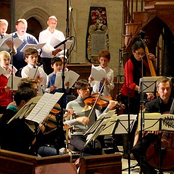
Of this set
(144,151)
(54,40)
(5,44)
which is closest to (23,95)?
(144,151)

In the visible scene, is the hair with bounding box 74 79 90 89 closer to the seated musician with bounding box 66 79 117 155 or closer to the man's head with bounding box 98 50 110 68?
the seated musician with bounding box 66 79 117 155

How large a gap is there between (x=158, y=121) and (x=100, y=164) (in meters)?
1.69

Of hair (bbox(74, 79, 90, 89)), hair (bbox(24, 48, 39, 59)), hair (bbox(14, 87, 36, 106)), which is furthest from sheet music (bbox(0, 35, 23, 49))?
hair (bbox(14, 87, 36, 106))

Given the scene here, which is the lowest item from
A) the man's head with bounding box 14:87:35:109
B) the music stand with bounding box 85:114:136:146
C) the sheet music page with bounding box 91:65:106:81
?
the music stand with bounding box 85:114:136:146

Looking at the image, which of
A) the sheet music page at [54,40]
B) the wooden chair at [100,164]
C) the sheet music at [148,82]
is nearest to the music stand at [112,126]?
the sheet music at [148,82]

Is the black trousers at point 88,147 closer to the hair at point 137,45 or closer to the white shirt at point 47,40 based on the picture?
the hair at point 137,45

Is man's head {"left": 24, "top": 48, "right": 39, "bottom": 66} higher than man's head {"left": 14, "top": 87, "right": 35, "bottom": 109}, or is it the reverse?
man's head {"left": 24, "top": 48, "right": 39, "bottom": 66}

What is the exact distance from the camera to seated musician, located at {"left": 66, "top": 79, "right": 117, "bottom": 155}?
5.49m

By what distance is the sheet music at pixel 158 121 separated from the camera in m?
4.82

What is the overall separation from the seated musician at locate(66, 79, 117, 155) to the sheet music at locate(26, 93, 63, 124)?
1032 millimetres

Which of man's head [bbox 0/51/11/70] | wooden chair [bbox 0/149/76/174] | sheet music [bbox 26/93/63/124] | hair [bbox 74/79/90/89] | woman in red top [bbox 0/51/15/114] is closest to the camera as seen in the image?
wooden chair [bbox 0/149/76/174]

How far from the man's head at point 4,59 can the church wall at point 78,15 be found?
4503mm

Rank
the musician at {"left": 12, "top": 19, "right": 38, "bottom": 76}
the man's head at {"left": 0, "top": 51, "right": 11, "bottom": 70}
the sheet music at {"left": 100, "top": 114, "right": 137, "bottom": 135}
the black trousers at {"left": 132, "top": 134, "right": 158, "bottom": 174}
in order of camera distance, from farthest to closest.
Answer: the musician at {"left": 12, "top": 19, "right": 38, "bottom": 76}, the man's head at {"left": 0, "top": 51, "right": 11, "bottom": 70}, the black trousers at {"left": 132, "top": 134, "right": 158, "bottom": 174}, the sheet music at {"left": 100, "top": 114, "right": 137, "bottom": 135}

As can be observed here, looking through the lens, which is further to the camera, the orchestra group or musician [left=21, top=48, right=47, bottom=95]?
musician [left=21, top=48, right=47, bottom=95]
